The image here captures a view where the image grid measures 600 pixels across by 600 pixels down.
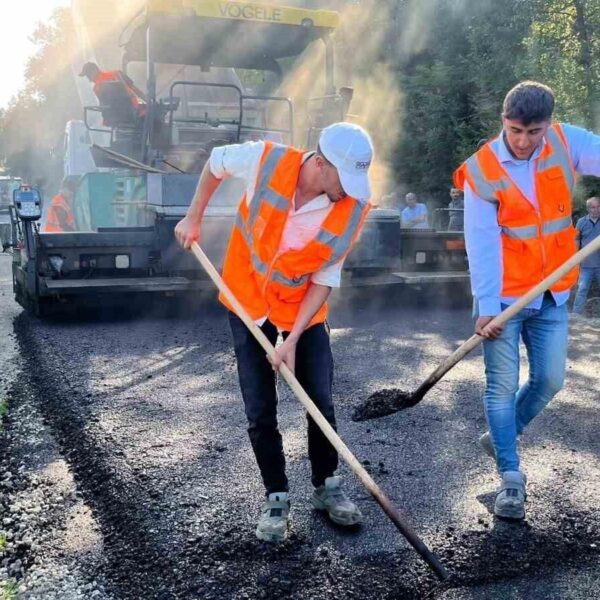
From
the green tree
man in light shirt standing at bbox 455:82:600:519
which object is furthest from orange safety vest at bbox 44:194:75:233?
the green tree

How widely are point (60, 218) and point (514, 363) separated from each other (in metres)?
8.87

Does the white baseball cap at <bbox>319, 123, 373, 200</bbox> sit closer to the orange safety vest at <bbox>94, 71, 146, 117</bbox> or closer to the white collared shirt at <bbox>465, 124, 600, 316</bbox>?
the white collared shirt at <bbox>465, 124, 600, 316</bbox>

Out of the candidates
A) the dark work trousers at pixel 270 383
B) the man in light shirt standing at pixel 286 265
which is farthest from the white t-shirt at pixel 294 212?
the dark work trousers at pixel 270 383

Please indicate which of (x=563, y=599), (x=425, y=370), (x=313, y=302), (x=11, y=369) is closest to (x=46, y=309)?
(x=11, y=369)

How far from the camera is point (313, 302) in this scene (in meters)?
3.14

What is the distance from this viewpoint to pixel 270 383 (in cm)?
321

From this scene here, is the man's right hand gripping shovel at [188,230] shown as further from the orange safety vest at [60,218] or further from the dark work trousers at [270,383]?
the orange safety vest at [60,218]

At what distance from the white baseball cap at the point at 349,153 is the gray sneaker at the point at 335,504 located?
3.98 ft

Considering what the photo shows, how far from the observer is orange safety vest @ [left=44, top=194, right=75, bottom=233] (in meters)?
11.1

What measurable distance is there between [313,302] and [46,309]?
5.40 m

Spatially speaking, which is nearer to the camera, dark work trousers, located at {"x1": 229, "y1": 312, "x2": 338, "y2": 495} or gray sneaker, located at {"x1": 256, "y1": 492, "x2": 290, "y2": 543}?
gray sneaker, located at {"x1": 256, "y1": 492, "x2": 290, "y2": 543}

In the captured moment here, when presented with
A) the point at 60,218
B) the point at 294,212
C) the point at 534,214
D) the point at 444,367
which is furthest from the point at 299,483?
the point at 60,218

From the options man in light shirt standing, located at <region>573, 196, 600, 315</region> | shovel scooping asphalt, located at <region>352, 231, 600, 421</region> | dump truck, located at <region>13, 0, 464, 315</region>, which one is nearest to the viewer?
shovel scooping asphalt, located at <region>352, 231, 600, 421</region>

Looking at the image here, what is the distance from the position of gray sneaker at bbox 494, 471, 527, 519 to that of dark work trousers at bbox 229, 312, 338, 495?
75 centimetres
